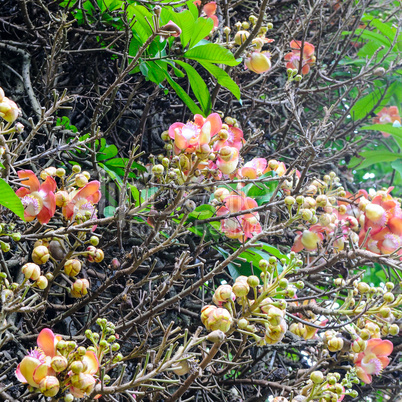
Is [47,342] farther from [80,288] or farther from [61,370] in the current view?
[80,288]

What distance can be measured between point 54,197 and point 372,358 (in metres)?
0.82

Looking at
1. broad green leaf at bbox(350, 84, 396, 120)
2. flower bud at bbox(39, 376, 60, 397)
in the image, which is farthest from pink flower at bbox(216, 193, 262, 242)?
broad green leaf at bbox(350, 84, 396, 120)

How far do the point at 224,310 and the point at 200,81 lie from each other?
66 centimetres

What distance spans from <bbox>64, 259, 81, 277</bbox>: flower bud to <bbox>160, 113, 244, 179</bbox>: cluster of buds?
0.80 feet

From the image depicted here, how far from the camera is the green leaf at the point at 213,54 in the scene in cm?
114

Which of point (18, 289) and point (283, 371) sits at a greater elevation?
point (18, 289)

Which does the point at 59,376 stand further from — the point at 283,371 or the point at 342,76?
the point at 342,76

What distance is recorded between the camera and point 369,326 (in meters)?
1.03

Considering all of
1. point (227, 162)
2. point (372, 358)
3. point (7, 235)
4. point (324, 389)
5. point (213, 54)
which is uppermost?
point (213, 54)

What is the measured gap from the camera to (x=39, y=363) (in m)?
0.72

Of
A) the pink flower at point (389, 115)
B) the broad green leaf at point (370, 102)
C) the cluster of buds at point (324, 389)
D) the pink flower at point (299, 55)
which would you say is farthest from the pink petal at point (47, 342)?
the pink flower at point (389, 115)

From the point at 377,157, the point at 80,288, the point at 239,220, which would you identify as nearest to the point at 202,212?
the point at 239,220

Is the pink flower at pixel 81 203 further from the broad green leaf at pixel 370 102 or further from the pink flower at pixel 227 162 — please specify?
the broad green leaf at pixel 370 102

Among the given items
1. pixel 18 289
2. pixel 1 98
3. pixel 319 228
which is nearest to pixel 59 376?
pixel 18 289
